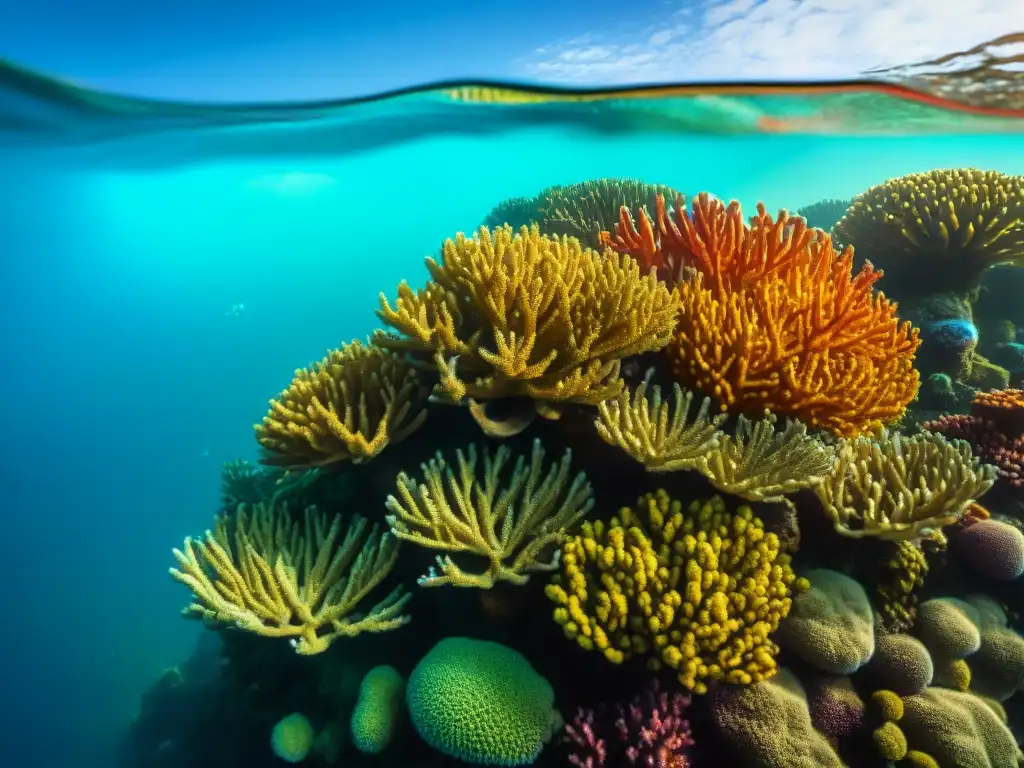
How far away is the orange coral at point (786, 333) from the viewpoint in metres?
3.18

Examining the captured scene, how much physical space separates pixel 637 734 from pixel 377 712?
1.44m

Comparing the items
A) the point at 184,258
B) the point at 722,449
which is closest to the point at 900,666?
the point at 722,449

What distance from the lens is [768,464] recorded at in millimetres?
2826

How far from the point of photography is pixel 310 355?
88750 mm

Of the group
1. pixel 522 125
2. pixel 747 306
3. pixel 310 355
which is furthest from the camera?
pixel 310 355

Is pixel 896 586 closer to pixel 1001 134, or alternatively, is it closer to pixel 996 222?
pixel 996 222

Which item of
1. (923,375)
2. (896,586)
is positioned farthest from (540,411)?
(923,375)

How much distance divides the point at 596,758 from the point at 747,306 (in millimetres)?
2750

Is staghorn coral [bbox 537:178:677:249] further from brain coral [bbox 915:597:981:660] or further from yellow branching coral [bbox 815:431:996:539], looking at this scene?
brain coral [bbox 915:597:981:660]

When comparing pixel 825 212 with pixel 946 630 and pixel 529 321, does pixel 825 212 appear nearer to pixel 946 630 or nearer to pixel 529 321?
Answer: pixel 946 630

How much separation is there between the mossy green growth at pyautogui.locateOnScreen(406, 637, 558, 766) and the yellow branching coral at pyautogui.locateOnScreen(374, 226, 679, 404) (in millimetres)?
1405

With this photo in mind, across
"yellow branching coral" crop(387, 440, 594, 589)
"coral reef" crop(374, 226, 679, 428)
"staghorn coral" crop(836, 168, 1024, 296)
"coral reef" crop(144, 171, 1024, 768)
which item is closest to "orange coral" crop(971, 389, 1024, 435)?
"coral reef" crop(144, 171, 1024, 768)

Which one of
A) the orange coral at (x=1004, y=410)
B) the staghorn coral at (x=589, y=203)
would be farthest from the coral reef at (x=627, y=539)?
the staghorn coral at (x=589, y=203)

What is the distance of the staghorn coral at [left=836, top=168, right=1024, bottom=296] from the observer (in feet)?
18.6
